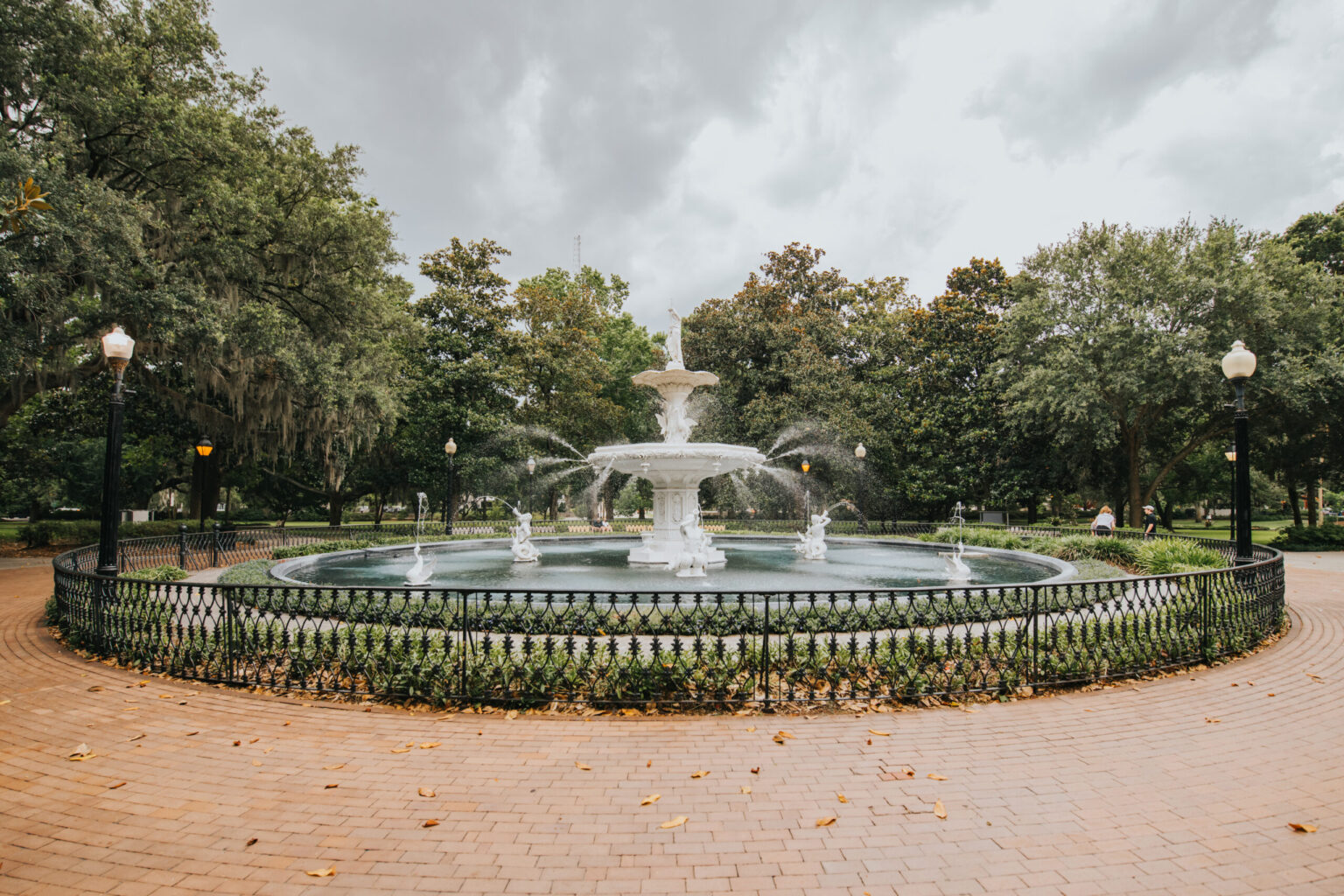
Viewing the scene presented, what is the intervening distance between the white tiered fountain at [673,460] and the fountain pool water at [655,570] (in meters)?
1.03

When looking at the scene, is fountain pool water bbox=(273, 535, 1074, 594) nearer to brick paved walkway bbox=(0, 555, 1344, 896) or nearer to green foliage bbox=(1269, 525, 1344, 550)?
brick paved walkway bbox=(0, 555, 1344, 896)

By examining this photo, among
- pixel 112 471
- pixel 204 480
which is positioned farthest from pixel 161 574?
pixel 204 480

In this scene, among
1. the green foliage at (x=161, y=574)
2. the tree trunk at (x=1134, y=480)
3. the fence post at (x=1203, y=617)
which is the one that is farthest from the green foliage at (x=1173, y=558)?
the green foliage at (x=161, y=574)

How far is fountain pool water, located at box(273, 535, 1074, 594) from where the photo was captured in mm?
11938

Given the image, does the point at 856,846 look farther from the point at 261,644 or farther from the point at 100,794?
the point at 261,644

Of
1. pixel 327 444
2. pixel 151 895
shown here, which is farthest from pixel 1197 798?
pixel 327 444

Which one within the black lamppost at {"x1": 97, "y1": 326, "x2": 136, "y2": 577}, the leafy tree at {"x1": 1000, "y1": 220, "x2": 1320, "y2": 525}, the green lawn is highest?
the leafy tree at {"x1": 1000, "y1": 220, "x2": 1320, "y2": 525}

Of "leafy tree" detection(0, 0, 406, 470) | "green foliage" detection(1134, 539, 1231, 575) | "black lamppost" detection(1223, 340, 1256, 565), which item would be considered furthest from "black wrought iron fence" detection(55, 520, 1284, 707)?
"leafy tree" detection(0, 0, 406, 470)

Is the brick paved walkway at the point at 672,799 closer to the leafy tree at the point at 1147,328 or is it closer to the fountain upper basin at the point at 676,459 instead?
the fountain upper basin at the point at 676,459

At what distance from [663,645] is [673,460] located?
7456 millimetres

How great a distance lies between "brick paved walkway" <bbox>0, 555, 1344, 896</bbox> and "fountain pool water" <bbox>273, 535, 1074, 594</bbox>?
12.1 ft

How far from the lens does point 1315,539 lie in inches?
968

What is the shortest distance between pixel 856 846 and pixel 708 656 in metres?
2.67

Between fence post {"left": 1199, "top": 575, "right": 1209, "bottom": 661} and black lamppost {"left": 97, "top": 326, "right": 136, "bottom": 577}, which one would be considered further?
black lamppost {"left": 97, "top": 326, "right": 136, "bottom": 577}
